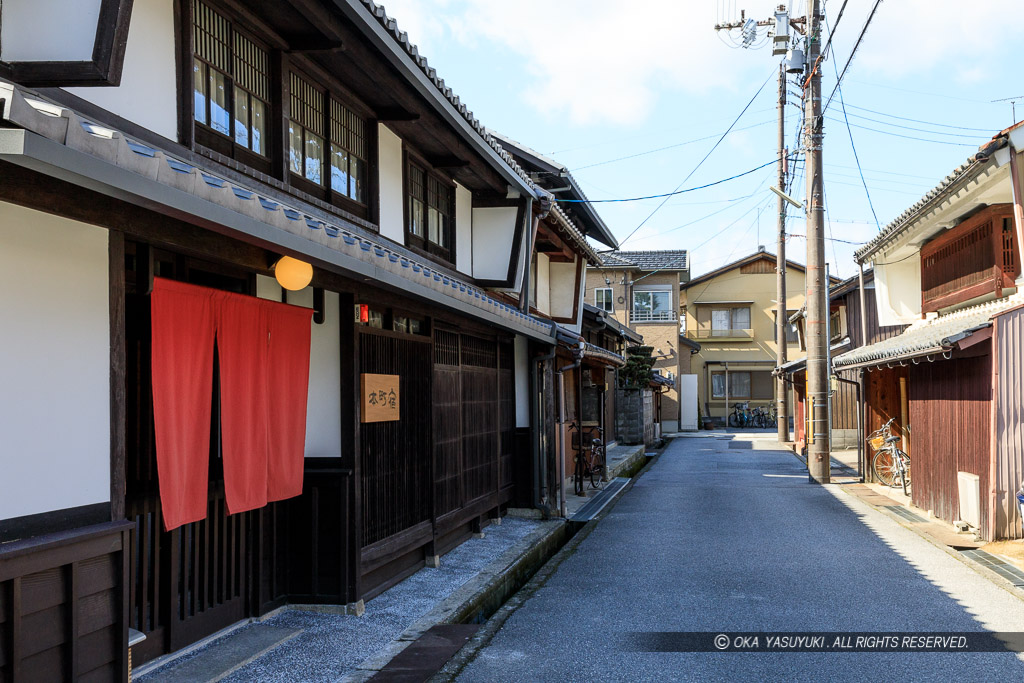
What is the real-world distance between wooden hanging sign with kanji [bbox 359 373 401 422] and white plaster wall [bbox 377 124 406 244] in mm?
1953

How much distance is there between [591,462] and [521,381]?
217 inches

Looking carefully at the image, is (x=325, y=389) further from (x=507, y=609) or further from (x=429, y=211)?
(x=429, y=211)

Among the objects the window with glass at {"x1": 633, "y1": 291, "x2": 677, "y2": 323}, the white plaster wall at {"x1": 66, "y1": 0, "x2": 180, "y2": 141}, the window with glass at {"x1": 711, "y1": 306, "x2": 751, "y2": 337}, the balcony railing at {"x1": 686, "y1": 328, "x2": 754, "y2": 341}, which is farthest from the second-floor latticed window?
the window with glass at {"x1": 711, "y1": 306, "x2": 751, "y2": 337}

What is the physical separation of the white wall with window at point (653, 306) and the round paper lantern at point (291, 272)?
131 feet

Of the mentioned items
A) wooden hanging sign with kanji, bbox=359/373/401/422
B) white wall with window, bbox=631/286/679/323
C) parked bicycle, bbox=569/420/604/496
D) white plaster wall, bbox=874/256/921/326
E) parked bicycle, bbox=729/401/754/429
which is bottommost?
parked bicycle, bbox=729/401/754/429

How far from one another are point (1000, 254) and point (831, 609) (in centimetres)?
798

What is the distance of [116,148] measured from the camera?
3.55 m

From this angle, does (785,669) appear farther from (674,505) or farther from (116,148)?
(674,505)

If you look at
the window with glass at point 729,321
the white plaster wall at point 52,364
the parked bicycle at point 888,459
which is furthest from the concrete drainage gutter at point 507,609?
the window with glass at point 729,321

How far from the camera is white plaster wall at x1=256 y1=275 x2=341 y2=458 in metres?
8.03

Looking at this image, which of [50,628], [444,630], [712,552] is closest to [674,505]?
[712,552]

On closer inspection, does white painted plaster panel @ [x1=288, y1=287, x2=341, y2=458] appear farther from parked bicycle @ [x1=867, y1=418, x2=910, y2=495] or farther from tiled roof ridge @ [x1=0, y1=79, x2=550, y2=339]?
parked bicycle @ [x1=867, y1=418, x2=910, y2=495]

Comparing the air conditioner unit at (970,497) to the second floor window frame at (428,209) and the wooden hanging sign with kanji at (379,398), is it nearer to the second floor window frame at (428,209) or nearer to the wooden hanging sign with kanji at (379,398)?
the second floor window frame at (428,209)

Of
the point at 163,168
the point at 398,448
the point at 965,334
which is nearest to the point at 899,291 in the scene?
the point at 965,334
